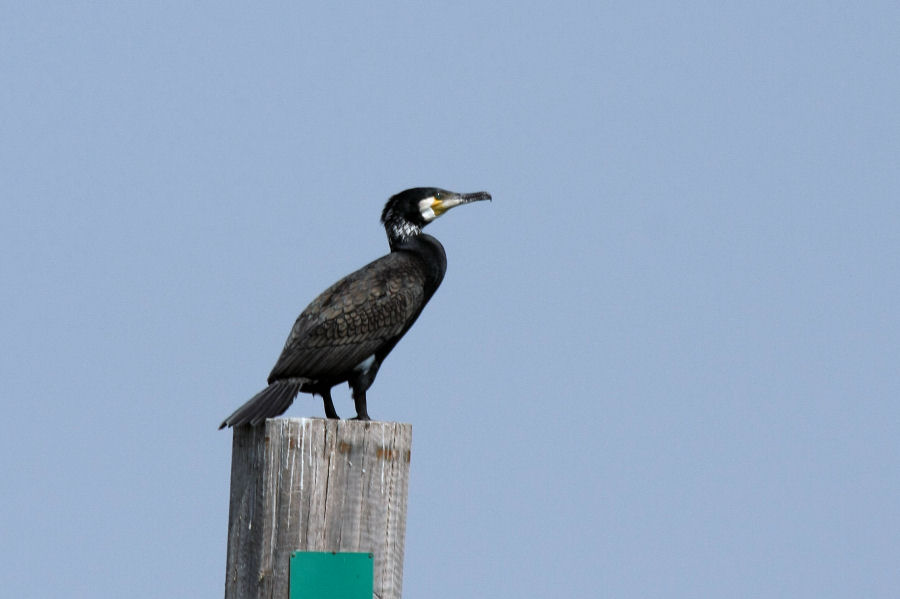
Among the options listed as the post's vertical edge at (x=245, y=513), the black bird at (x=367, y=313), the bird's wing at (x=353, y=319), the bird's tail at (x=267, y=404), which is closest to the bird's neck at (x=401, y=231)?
the black bird at (x=367, y=313)

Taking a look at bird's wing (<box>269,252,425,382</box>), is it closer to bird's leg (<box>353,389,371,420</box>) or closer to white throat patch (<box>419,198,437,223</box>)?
bird's leg (<box>353,389,371,420</box>)

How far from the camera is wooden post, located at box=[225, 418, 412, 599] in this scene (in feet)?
14.7

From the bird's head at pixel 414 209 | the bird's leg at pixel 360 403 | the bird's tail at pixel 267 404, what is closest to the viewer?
the bird's tail at pixel 267 404

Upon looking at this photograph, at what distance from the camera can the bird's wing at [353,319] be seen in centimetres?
594

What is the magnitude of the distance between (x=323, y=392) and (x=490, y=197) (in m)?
1.67

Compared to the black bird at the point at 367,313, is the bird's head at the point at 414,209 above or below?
above

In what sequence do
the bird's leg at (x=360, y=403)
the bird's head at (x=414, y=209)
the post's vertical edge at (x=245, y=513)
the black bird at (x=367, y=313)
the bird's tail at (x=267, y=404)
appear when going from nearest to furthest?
the post's vertical edge at (x=245, y=513), the bird's tail at (x=267, y=404), the black bird at (x=367, y=313), the bird's leg at (x=360, y=403), the bird's head at (x=414, y=209)

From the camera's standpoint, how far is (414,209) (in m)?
6.85

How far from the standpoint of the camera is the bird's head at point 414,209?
684cm

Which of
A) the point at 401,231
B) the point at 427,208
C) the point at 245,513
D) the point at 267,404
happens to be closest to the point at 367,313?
the point at 401,231

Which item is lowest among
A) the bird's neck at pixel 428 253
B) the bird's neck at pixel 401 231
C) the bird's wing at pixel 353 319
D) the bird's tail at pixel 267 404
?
the bird's tail at pixel 267 404

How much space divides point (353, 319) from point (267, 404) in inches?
42.2

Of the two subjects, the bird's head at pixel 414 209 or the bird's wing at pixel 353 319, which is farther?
the bird's head at pixel 414 209

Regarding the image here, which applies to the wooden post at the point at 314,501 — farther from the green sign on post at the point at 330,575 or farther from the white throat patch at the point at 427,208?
the white throat patch at the point at 427,208
